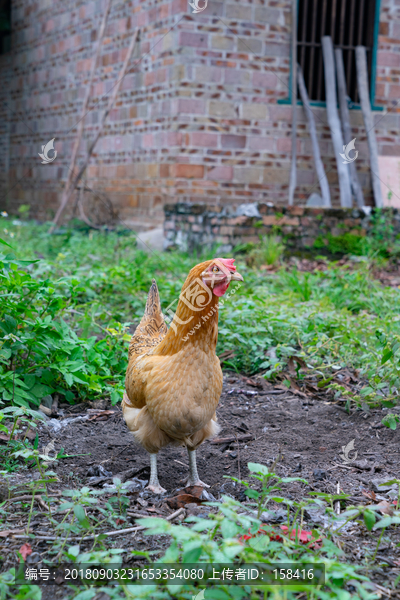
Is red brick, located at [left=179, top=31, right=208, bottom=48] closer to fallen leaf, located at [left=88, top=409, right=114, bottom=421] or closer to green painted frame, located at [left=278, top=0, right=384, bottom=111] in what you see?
green painted frame, located at [left=278, top=0, right=384, bottom=111]

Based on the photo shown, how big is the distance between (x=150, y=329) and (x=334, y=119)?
696 cm

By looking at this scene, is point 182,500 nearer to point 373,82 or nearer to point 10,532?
point 10,532

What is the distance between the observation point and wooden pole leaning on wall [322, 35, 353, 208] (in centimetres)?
883

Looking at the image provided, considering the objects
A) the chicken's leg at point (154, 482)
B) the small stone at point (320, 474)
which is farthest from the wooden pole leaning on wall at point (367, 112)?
the chicken's leg at point (154, 482)

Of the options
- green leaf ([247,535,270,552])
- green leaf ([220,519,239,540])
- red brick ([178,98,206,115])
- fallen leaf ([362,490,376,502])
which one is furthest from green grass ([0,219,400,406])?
red brick ([178,98,206,115])

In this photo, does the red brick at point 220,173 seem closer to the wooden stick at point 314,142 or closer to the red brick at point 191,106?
the red brick at point 191,106

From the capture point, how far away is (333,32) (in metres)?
9.00

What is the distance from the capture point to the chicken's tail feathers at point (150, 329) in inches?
114

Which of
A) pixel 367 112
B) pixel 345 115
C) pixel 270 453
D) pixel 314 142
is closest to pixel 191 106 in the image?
pixel 314 142

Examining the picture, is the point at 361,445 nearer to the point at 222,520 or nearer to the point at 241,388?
the point at 241,388


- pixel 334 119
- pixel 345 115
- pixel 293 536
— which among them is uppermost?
pixel 345 115

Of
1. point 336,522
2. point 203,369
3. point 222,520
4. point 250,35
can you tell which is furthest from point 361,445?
point 250,35

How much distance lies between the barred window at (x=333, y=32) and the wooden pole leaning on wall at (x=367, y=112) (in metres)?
0.21

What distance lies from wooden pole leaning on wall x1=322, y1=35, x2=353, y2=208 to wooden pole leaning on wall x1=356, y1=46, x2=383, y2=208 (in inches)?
17.3
